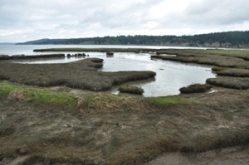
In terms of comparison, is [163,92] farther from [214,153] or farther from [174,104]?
[214,153]

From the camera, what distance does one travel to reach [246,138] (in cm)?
1112

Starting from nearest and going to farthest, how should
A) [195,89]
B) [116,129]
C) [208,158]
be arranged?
[208,158]
[116,129]
[195,89]

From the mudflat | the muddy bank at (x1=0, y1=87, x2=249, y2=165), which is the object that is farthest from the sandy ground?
the muddy bank at (x1=0, y1=87, x2=249, y2=165)

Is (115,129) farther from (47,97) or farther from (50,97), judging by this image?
(47,97)

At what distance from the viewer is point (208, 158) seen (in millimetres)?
9633

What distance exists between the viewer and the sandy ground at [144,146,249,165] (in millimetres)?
9195

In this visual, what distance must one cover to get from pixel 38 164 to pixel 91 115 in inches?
190

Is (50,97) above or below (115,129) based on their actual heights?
above

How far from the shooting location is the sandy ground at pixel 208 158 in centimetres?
920

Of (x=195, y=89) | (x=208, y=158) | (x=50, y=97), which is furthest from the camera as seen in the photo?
(x=195, y=89)

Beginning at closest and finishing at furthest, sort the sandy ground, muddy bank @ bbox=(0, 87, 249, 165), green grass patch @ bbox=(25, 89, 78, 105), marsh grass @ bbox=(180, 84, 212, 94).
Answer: the sandy ground → muddy bank @ bbox=(0, 87, 249, 165) → green grass patch @ bbox=(25, 89, 78, 105) → marsh grass @ bbox=(180, 84, 212, 94)

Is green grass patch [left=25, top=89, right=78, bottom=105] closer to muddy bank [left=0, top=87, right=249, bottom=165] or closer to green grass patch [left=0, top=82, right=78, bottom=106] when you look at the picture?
green grass patch [left=0, top=82, right=78, bottom=106]

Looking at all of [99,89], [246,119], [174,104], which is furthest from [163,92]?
[246,119]

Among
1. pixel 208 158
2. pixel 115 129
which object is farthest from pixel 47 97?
pixel 208 158
